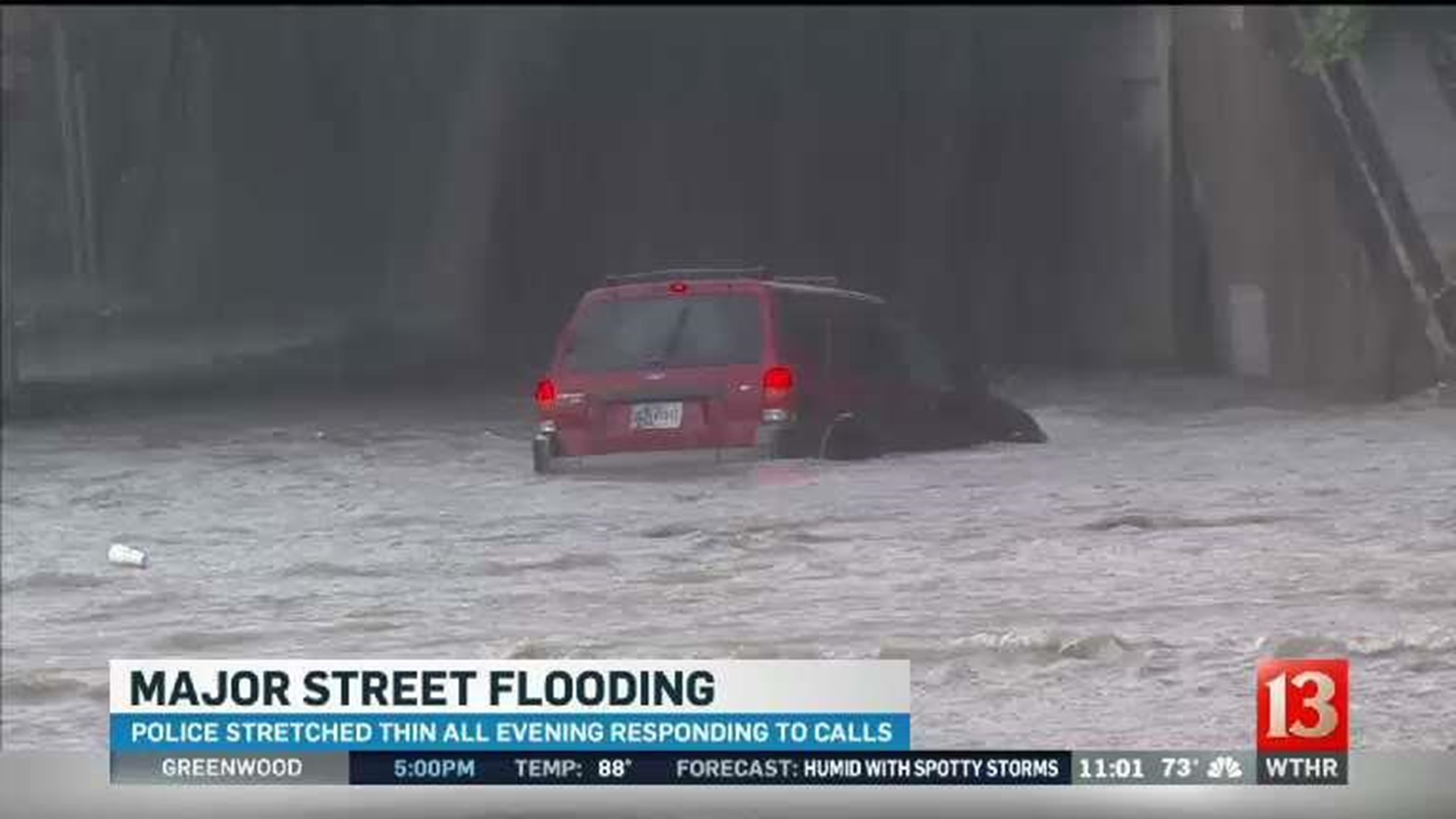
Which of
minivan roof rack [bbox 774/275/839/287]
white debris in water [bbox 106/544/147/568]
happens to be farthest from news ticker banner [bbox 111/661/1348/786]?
minivan roof rack [bbox 774/275/839/287]

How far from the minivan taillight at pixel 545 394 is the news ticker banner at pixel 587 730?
2.37ft

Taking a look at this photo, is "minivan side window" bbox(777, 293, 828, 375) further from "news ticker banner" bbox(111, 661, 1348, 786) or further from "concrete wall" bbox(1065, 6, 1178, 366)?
"news ticker banner" bbox(111, 661, 1348, 786)

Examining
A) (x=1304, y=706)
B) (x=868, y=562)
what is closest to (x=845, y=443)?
(x=868, y=562)

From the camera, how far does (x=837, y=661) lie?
8.16m

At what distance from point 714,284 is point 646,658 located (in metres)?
0.99

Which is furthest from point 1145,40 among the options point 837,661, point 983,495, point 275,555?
point 275,555

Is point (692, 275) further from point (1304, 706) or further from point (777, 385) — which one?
point (1304, 706)

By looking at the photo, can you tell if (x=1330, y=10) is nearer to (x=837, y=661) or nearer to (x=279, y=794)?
(x=837, y=661)

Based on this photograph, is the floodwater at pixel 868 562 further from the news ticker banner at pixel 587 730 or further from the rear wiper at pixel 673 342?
the rear wiper at pixel 673 342

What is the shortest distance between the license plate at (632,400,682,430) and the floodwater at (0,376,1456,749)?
101mm

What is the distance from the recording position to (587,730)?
27.1 feet

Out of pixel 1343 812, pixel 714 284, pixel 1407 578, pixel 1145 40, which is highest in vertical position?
pixel 1145 40

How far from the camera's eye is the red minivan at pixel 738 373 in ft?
28.1

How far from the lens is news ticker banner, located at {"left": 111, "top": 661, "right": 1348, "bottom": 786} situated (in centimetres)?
812
